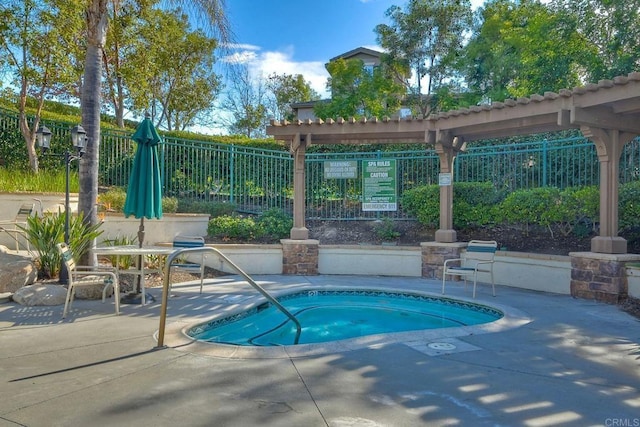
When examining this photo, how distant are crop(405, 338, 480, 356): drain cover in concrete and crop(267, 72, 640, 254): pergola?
3.94 m

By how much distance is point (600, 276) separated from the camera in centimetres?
680

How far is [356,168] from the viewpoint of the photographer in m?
10.4

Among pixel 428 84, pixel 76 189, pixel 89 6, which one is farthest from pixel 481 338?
pixel 428 84

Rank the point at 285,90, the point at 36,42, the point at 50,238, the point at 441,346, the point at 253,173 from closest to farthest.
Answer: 1. the point at 441,346
2. the point at 50,238
3. the point at 36,42
4. the point at 253,173
5. the point at 285,90

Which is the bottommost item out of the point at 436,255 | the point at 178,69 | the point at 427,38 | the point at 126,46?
the point at 436,255

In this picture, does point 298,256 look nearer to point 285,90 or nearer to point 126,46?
point 126,46

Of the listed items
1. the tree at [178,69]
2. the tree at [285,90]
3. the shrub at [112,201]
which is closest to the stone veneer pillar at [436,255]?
the shrub at [112,201]

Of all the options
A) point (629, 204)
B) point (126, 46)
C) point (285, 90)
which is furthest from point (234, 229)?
point (285, 90)

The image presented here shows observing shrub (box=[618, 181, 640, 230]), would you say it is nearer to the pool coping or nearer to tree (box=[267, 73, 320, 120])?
the pool coping

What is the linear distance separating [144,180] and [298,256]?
3803mm

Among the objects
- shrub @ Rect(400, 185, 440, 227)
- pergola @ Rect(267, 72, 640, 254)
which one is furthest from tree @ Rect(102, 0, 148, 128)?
shrub @ Rect(400, 185, 440, 227)

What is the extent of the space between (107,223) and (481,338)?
776cm

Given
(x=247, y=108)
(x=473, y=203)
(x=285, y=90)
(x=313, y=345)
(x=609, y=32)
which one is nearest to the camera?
(x=313, y=345)

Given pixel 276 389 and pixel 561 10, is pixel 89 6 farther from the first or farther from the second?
pixel 561 10
